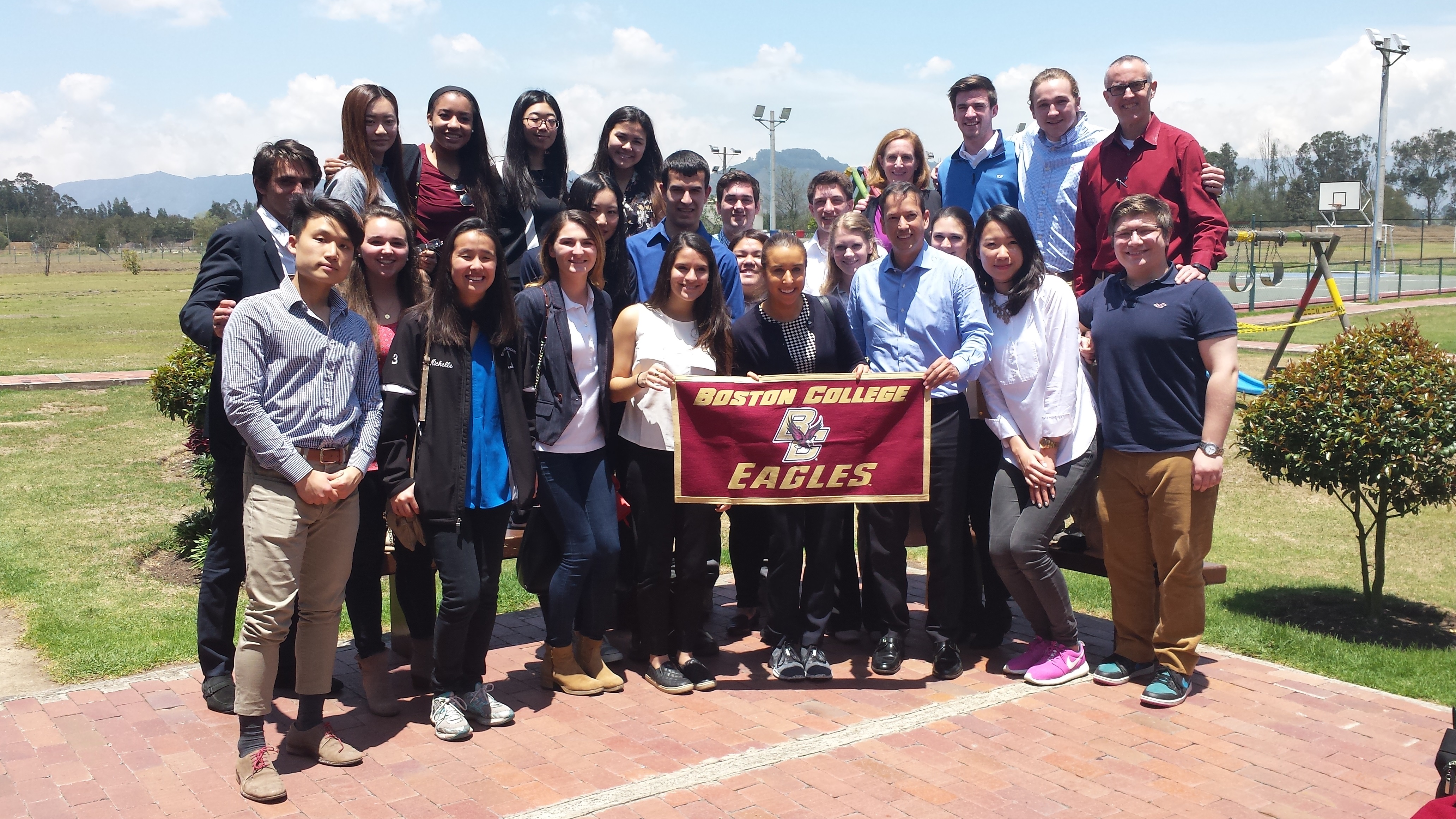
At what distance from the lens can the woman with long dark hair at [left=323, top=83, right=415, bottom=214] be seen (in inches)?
221

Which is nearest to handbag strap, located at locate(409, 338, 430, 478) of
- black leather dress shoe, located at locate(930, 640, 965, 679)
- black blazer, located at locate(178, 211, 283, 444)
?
black blazer, located at locate(178, 211, 283, 444)

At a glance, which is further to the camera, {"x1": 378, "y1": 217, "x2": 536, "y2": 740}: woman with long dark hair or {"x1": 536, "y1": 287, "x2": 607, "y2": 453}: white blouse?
{"x1": 536, "y1": 287, "x2": 607, "y2": 453}: white blouse

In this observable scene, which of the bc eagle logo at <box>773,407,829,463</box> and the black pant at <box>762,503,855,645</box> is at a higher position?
the bc eagle logo at <box>773,407,829,463</box>

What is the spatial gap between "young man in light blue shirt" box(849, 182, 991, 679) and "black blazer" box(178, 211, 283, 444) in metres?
2.85

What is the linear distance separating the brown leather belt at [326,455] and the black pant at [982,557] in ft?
9.96

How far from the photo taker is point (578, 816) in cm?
430

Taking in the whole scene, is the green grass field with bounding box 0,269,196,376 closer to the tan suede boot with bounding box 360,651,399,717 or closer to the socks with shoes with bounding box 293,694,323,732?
the tan suede boot with bounding box 360,651,399,717

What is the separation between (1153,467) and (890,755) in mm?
1882

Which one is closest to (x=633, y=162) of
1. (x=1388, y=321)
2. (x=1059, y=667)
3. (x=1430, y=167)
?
(x=1059, y=667)

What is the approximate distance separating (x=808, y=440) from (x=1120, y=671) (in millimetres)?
1970

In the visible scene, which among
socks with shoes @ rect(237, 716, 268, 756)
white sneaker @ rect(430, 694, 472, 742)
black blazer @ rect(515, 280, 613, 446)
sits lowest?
white sneaker @ rect(430, 694, 472, 742)

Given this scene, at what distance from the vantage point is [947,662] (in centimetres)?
587

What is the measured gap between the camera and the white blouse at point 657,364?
558 centimetres

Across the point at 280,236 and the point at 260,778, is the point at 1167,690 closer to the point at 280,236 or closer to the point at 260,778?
the point at 260,778
